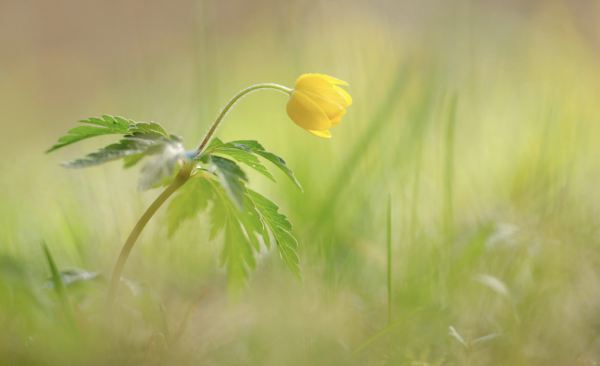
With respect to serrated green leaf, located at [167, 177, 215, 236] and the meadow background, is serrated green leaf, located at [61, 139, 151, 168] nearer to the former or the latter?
serrated green leaf, located at [167, 177, 215, 236]

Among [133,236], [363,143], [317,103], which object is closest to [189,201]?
[133,236]

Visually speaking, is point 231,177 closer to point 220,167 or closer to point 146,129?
point 220,167

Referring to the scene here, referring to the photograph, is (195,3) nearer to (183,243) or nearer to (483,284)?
(183,243)

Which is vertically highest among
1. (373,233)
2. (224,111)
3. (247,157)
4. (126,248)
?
(224,111)

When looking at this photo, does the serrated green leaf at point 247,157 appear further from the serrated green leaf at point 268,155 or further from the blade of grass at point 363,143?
the blade of grass at point 363,143

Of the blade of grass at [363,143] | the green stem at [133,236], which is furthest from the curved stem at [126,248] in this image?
the blade of grass at [363,143]

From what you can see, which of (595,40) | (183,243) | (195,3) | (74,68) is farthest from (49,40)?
(595,40)
